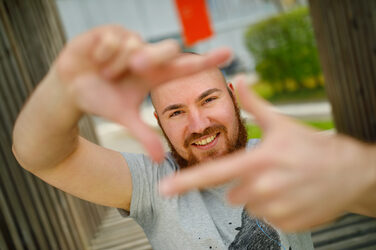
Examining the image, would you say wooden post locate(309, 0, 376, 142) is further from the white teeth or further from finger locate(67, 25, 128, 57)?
finger locate(67, 25, 128, 57)

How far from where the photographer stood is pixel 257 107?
79cm

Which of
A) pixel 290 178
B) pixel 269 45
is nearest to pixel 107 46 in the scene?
pixel 290 178

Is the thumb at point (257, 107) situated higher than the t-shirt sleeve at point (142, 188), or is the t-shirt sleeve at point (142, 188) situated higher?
the thumb at point (257, 107)

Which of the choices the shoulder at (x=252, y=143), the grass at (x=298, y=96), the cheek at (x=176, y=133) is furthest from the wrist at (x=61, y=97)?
the grass at (x=298, y=96)

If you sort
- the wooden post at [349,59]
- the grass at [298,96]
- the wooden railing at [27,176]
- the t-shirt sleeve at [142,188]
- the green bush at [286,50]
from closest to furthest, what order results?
the t-shirt sleeve at [142,188]
the wooden railing at [27,176]
the wooden post at [349,59]
the green bush at [286,50]
the grass at [298,96]

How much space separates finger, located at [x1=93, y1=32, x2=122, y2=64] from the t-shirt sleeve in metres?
0.73

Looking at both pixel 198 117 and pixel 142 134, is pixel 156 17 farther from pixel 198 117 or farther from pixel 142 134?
pixel 142 134

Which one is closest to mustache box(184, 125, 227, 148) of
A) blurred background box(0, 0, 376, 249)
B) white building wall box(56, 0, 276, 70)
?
blurred background box(0, 0, 376, 249)

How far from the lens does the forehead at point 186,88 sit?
156 centimetres

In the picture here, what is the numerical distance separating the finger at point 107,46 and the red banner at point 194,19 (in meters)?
5.67

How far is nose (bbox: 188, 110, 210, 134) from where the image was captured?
1.54 meters

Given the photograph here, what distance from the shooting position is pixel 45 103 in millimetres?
955

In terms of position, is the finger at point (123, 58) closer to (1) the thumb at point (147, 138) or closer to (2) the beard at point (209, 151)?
(1) the thumb at point (147, 138)

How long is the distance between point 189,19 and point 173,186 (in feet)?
19.8
